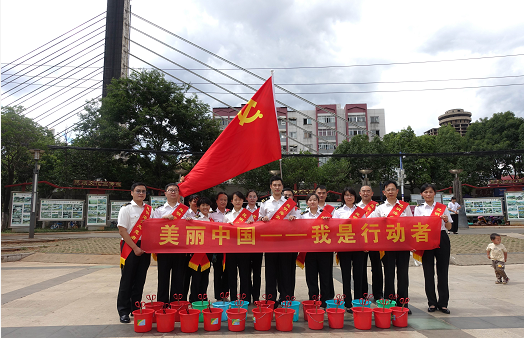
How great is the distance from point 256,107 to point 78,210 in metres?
15.2

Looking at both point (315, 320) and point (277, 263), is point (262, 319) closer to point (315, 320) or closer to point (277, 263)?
point (315, 320)

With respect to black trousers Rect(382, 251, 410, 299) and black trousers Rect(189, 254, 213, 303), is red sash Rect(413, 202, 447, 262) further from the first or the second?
black trousers Rect(189, 254, 213, 303)

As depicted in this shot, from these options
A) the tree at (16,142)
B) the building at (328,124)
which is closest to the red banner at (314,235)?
the tree at (16,142)

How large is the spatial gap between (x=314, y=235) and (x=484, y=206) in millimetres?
19693

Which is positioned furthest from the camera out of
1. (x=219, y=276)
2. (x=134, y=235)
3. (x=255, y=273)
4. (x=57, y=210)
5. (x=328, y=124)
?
(x=328, y=124)

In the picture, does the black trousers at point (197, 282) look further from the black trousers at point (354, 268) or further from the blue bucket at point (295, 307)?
the black trousers at point (354, 268)

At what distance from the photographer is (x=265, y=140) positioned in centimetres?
548

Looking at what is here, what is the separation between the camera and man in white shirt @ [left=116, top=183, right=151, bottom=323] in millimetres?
4270

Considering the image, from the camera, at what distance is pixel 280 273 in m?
4.75

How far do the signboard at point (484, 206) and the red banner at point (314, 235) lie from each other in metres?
18.5

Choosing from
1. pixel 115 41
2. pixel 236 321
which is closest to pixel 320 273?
pixel 236 321

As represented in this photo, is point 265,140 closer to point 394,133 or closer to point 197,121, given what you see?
point 197,121

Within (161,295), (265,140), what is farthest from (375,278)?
(161,295)

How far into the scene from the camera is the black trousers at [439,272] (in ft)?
15.0
